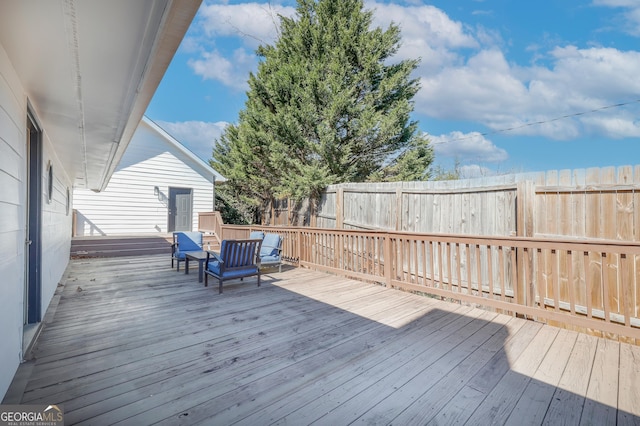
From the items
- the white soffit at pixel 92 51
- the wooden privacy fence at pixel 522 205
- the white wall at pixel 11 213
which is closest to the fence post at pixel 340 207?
the wooden privacy fence at pixel 522 205

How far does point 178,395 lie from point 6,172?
6.08 feet

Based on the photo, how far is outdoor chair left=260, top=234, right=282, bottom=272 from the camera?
5.90m

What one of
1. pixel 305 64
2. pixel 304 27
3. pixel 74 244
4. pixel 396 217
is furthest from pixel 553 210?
pixel 74 244

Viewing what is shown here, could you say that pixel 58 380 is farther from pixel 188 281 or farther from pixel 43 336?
pixel 188 281

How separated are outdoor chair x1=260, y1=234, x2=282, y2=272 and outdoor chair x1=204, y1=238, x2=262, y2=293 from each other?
0.85 metres

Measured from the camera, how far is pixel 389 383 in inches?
80.4

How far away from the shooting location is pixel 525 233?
12.0 feet

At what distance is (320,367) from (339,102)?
851 cm

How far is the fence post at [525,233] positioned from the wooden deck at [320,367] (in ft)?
1.13

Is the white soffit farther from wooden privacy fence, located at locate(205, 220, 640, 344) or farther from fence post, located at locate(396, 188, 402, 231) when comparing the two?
fence post, located at locate(396, 188, 402, 231)

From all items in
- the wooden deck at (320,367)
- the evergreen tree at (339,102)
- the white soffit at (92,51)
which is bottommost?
the wooden deck at (320,367)

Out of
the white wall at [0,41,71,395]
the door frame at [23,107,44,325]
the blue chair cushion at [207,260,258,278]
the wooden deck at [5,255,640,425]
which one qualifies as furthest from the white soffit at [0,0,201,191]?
the blue chair cushion at [207,260,258,278]

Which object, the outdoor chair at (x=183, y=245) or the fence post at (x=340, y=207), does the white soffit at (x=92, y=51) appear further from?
the fence post at (x=340, y=207)

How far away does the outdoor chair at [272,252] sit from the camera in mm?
5902
